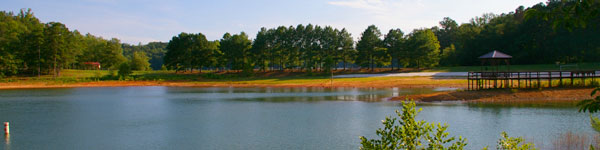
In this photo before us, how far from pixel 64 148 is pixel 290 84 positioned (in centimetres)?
4590

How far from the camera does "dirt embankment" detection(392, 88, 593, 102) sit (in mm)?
32094

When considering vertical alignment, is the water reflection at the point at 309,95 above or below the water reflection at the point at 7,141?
above

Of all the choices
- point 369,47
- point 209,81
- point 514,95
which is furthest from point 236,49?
point 514,95

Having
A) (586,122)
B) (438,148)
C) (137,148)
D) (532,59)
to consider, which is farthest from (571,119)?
(532,59)

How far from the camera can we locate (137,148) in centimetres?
1739

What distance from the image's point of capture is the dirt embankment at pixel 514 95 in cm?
3209

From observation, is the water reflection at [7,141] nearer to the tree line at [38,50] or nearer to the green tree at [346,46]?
the tree line at [38,50]

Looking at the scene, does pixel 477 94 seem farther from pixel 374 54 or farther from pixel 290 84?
pixel 374 54

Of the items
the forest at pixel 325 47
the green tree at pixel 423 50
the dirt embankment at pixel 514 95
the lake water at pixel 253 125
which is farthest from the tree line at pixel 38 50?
the dirt embankment at pixel 514 95

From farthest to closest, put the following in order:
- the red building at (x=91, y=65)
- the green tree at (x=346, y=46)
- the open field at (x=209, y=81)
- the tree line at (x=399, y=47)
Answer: the red building at (x=91, y=65) → the green tree at (x=346, y=46) → the tree line at (x=399, y=47) → the open field at (x=209, y=81)

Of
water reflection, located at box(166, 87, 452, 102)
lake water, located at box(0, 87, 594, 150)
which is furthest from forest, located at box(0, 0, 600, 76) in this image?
lake water, located at box(0, 87, 594, 150)

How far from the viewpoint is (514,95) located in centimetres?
3303

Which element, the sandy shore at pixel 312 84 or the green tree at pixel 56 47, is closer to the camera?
the sandy shore at pixel 312 84

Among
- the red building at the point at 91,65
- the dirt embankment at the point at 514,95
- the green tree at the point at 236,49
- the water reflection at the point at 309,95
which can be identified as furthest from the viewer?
the red building at the point at 91,65
